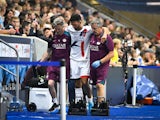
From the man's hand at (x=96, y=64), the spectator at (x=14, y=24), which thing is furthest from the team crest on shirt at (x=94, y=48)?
the spectator at (x=14, y=24)

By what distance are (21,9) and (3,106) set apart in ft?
22.5

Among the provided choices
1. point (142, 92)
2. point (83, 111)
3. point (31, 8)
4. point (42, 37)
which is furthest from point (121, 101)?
point (31, 8)

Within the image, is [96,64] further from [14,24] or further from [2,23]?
[2,23]

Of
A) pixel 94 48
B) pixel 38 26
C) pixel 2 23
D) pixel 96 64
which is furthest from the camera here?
pixel 38 26

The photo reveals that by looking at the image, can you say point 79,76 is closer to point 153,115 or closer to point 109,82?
point 153,115

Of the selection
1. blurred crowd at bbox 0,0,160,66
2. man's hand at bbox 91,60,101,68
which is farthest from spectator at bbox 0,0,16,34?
man's hand at bbox 91,60,101,68

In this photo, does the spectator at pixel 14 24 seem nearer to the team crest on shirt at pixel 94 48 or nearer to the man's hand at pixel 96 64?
the team crest on shirt at pixel 94 48

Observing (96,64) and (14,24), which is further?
(14,24)

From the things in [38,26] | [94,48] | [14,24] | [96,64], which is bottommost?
[96,64]

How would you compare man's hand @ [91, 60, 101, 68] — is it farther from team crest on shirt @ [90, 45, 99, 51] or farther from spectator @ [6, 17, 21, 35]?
spectator @ [6, 17, 21, 35]

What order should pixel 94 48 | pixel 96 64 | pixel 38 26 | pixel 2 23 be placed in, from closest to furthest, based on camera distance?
pixel 96 64, pixel 94 48, pixel 2 23, pixel 38 26

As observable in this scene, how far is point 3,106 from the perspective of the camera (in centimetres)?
769

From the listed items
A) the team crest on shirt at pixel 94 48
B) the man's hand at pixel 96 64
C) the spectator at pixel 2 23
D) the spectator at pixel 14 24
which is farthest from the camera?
the spectator at pixel 14 24

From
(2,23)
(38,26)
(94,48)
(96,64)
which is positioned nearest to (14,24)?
(2,23)
